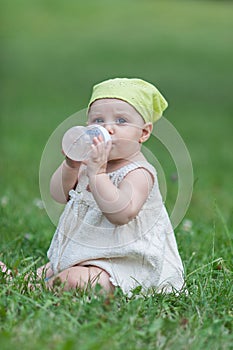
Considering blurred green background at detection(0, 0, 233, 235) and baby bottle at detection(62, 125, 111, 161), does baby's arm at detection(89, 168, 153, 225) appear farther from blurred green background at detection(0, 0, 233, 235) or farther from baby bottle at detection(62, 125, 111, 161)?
blurred green background at detection(0, 0, 233, 235)

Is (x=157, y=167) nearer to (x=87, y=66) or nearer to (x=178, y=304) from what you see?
(x=178, y=304)

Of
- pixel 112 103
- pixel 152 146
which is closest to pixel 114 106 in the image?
pixel 112 103

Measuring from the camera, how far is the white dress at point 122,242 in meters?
3.62

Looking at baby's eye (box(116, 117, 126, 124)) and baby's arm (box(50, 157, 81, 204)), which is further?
baby's arm (box(50, 157, 81, 204))

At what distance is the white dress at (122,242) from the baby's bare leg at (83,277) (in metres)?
0.03

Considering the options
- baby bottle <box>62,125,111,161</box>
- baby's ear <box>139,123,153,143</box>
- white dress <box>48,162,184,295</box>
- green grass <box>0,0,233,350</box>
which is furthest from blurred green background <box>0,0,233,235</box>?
baby bottle <box>62,125,111,161</box>

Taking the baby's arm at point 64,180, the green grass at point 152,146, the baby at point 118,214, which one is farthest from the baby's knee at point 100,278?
the baby's arm at point 64,180

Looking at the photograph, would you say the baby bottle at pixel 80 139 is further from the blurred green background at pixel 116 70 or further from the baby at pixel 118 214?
the blurred green background at pixel 116 70

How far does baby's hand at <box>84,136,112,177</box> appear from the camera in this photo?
3.46 meters

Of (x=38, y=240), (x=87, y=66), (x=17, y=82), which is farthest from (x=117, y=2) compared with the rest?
(x=38, y=240)

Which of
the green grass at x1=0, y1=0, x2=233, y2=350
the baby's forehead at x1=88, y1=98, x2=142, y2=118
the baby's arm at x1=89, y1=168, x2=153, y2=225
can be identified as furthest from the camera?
the baby's forehead at x1=88, y1=98, x2=142, y2=118

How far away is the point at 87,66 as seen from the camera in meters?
19.1

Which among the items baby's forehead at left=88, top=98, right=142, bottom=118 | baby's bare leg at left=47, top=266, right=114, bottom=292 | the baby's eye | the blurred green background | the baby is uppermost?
baby's forehead at left=88, top=98, right=142, bottom=118

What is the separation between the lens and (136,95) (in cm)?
367
